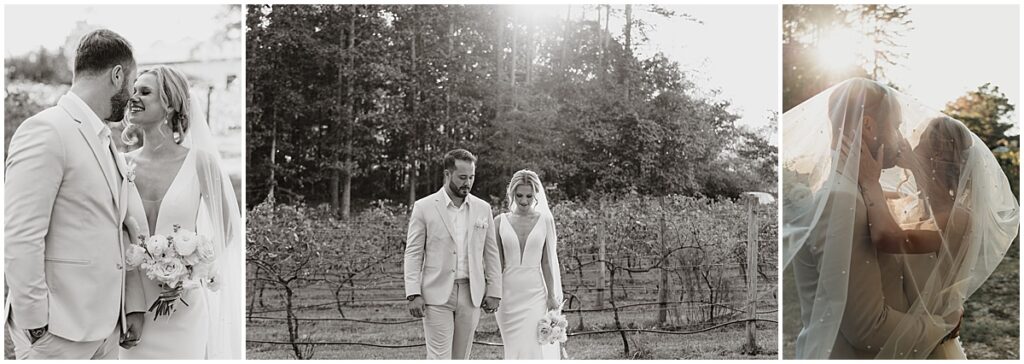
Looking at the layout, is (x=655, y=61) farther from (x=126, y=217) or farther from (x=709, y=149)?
(x=126, y=217)

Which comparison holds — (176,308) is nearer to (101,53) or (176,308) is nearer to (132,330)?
(132,330)

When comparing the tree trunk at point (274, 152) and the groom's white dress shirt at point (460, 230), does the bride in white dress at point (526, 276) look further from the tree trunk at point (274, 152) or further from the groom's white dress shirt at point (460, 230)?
the tree trunk at point (274, 152)

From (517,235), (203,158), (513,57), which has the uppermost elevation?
(513,57)

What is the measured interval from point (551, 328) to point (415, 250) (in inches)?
34.0

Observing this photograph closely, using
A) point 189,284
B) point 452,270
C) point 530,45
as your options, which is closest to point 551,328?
point 452,270

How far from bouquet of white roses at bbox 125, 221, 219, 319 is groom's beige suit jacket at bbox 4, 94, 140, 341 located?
0.52 feet

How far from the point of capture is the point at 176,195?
4.49 meters

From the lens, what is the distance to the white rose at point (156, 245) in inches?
167

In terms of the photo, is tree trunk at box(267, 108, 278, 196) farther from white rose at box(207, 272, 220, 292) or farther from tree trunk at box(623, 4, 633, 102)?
tree trunk at box(623, 4, 633, 102)

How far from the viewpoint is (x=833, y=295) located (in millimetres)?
4348

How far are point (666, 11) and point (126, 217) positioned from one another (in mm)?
3102

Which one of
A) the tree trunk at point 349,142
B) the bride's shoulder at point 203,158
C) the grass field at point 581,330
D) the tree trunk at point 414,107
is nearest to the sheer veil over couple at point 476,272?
the tree trunk at point 414,107

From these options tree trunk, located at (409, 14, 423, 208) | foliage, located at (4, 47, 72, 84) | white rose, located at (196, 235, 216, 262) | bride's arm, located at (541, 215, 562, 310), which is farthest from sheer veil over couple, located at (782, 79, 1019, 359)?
foliage, located at (4, 47, 72, 84)

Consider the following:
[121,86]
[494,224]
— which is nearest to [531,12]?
[494,224]
